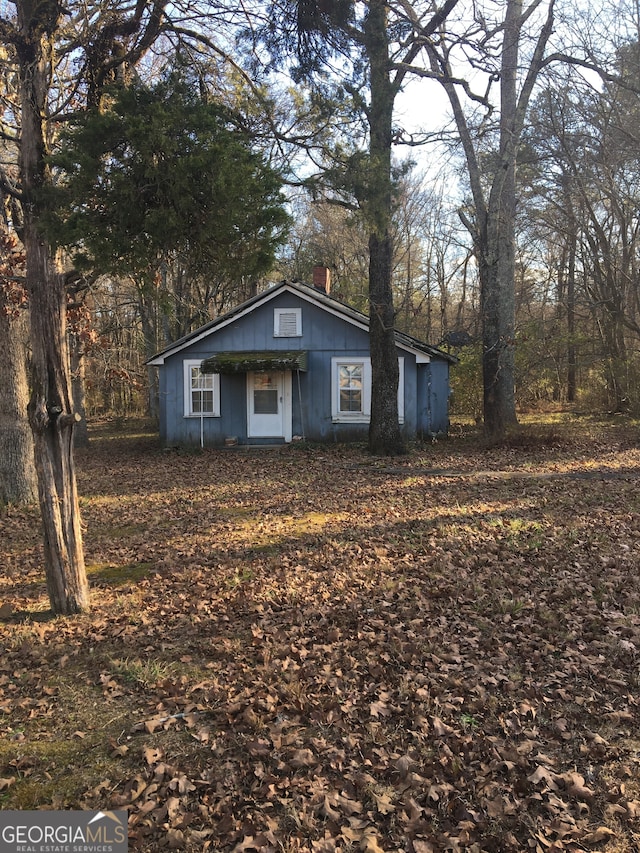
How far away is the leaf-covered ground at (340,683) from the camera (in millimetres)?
2836

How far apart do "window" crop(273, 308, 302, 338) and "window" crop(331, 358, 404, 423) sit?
1430 mm

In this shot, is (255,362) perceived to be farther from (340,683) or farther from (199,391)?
(340,683)

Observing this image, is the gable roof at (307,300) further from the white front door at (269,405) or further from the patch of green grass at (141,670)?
the patch of green grass at (141,670)

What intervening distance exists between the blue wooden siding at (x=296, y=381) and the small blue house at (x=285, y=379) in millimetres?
30

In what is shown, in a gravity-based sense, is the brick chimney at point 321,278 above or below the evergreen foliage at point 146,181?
above

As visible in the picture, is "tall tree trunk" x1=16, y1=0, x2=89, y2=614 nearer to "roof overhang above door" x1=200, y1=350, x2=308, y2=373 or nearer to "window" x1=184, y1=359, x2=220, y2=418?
"roof overhang above door" x1=200, y1=350, x2=308, y2=373

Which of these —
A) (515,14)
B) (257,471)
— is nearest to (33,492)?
(257,471)

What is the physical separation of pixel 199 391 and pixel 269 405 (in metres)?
2.23

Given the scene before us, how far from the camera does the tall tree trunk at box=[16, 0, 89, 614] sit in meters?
4.98

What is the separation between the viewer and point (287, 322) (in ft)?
57.0

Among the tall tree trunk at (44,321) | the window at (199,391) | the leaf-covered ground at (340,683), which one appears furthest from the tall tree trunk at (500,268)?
the tall tree trunk at (44,321)

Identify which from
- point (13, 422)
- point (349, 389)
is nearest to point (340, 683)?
point (13, 422)

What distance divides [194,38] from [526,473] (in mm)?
9525

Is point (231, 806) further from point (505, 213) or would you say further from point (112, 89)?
point (505, 213)
